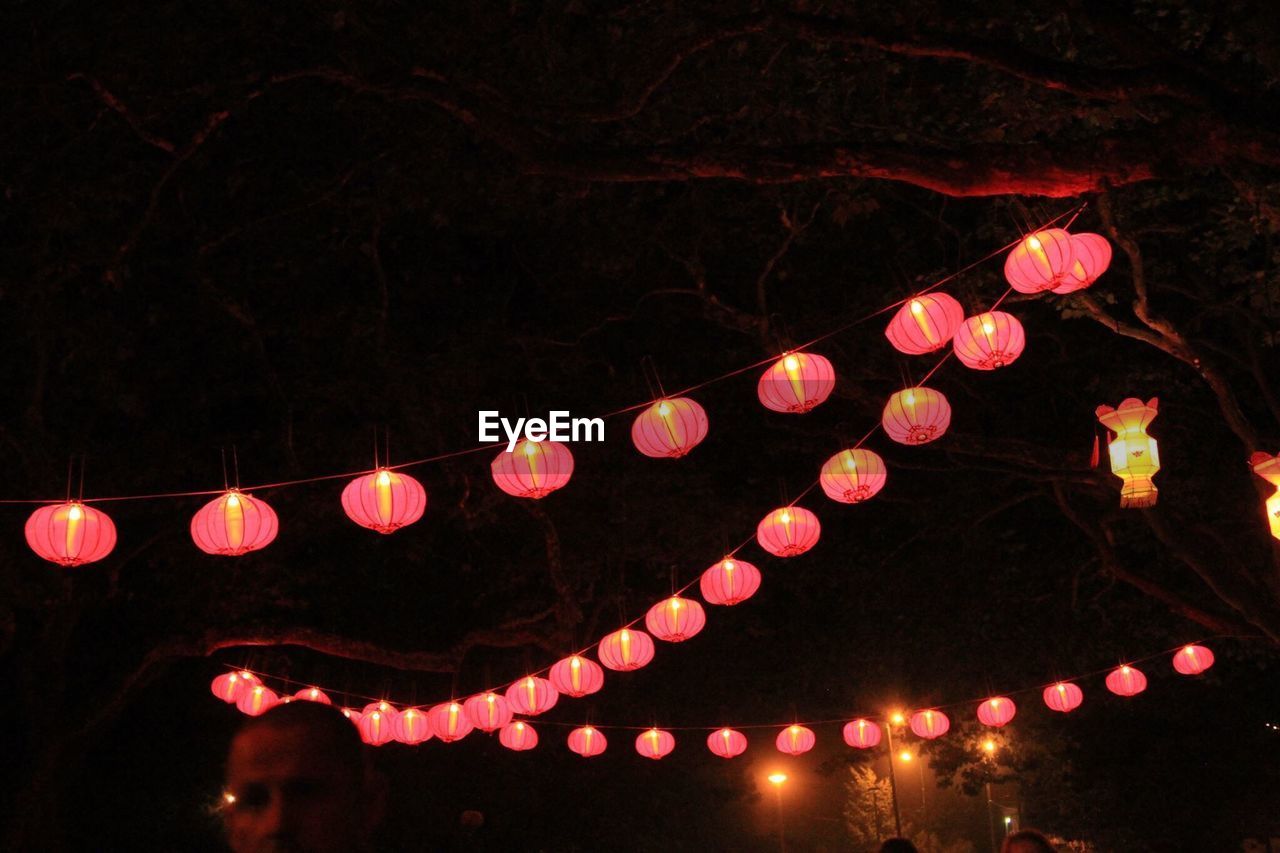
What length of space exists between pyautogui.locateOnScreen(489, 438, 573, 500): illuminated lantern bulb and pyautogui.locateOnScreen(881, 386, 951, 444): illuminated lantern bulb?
223 centimetres

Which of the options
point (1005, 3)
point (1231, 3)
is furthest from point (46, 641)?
point (1231, 3)

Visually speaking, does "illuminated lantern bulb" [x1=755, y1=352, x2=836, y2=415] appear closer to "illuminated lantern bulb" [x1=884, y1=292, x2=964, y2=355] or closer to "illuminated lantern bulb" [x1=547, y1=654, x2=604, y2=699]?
"illuminated lantern bulb" [x1=884, y1=292, x2=964, y2=355]

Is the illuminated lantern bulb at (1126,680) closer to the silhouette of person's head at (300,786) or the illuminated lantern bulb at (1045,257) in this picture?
Answer: the illuminated lantern bulb at (1045,257)

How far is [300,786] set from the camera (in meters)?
1.39

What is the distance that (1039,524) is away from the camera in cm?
1471

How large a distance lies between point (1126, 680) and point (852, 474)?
6.18m

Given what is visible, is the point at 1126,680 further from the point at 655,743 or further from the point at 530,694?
the point at 530,694

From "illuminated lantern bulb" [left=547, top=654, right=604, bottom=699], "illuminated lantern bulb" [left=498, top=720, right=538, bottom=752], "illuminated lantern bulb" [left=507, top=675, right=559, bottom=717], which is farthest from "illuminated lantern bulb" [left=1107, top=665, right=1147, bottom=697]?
"illuminated lantern bulb" [left=498, top=720, right=538, bottom=752]

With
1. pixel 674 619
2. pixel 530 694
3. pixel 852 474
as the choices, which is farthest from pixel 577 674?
pixel 852 474

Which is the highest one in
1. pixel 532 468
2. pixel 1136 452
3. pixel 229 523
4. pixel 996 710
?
pixel 996 710

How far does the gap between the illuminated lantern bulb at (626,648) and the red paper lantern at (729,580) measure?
1.31 meters

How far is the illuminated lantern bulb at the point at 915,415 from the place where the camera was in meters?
7.96

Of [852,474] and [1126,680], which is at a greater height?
[852,474]

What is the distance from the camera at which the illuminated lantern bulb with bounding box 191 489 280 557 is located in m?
7.91
